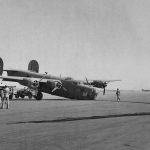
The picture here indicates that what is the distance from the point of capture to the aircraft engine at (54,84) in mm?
39344

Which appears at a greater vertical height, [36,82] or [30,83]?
[36,82]

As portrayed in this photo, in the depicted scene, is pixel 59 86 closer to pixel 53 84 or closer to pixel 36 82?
pixel 53 84

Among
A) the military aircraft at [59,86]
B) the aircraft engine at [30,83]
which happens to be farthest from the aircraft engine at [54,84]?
the aircraft engine at [30,83]

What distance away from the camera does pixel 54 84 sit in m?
39.4

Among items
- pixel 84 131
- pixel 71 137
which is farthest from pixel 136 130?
pixel 71 137

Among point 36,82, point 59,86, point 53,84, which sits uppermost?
point 36,82

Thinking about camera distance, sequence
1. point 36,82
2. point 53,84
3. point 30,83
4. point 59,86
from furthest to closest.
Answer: point 59,86
point 53,84
point 36,82
point 30,83

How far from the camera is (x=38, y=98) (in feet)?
131

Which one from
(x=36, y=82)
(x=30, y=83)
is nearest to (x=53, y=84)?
(x=36, y=82)

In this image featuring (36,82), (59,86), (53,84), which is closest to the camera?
(36,82)

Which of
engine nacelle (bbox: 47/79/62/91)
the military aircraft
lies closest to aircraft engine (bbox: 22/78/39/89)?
the military aircraft

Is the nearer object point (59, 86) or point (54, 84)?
point (54, 84)

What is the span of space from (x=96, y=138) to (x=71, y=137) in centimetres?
82

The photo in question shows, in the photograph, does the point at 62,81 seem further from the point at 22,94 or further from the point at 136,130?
the point at 136,130
